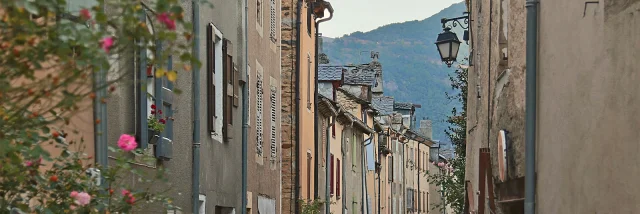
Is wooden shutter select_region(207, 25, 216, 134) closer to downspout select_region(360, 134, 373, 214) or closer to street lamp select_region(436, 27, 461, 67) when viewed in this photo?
street lamp select_region(436, 27, 461, 67)

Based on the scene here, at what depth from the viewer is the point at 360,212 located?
146ft

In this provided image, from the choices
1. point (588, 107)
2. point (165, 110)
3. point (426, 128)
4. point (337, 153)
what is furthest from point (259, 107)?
point (426, 128)

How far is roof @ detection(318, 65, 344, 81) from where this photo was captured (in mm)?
38722

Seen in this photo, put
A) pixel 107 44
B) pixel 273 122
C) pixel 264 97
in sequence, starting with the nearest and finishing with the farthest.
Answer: pixel 107 44, pixel 264 97, pixel 273 122

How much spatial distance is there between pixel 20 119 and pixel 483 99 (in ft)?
40.8

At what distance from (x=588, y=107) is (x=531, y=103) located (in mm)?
2704

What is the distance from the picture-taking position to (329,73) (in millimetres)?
39000

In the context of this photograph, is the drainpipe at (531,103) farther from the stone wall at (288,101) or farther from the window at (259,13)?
the stone wall at (288,101)

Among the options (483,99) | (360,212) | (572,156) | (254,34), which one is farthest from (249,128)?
(360,212)

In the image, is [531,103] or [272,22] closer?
[531,103]

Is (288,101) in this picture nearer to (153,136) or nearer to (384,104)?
(153,136)

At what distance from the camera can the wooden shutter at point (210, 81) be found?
55.2ft

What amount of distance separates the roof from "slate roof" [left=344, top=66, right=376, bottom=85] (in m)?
8.32

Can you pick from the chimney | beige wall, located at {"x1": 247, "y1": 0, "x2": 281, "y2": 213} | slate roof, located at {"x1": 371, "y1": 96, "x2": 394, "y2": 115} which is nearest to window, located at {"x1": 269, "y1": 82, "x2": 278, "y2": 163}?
beige wall, located at {"x1": 247, "y1": 0, "x2": 281, "y2": 213}
